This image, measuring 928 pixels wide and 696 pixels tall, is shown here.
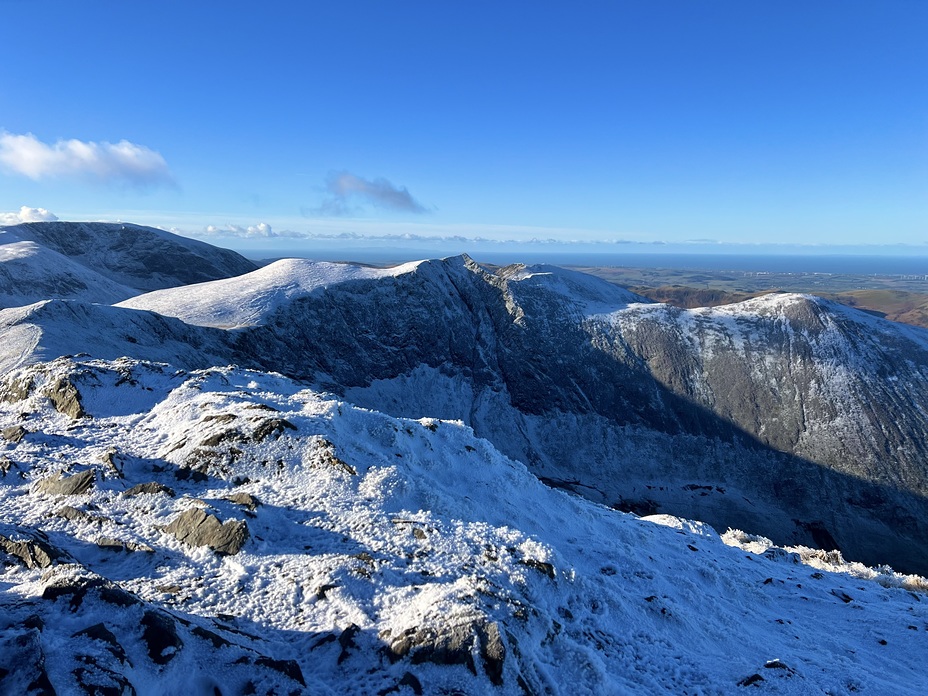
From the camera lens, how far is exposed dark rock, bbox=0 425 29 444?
68.5 feet

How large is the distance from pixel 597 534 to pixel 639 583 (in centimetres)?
453

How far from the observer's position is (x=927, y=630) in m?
18.1

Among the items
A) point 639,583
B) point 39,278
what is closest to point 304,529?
point 639,583

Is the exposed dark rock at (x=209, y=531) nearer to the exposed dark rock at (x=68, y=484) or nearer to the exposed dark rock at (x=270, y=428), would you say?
the exposed dark rock at (x=68, y=484)

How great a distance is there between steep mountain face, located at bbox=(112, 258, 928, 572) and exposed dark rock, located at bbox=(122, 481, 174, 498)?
46452mm

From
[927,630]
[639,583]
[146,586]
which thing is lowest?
[927,630]

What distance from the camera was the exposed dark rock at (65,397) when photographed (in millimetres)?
24141

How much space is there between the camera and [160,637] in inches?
356

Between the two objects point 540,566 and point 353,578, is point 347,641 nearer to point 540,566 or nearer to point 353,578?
point 353,578

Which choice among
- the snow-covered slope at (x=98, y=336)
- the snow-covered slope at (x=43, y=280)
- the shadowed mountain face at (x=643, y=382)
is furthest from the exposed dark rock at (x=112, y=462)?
the snow-covered slope at (x=43, y=280)

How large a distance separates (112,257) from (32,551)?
141 metres

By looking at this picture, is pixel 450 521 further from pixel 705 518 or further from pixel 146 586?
pixel 705 518

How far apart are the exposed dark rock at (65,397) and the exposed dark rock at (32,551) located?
13.9 m

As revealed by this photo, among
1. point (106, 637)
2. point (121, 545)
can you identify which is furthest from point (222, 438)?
point (106, 637)
